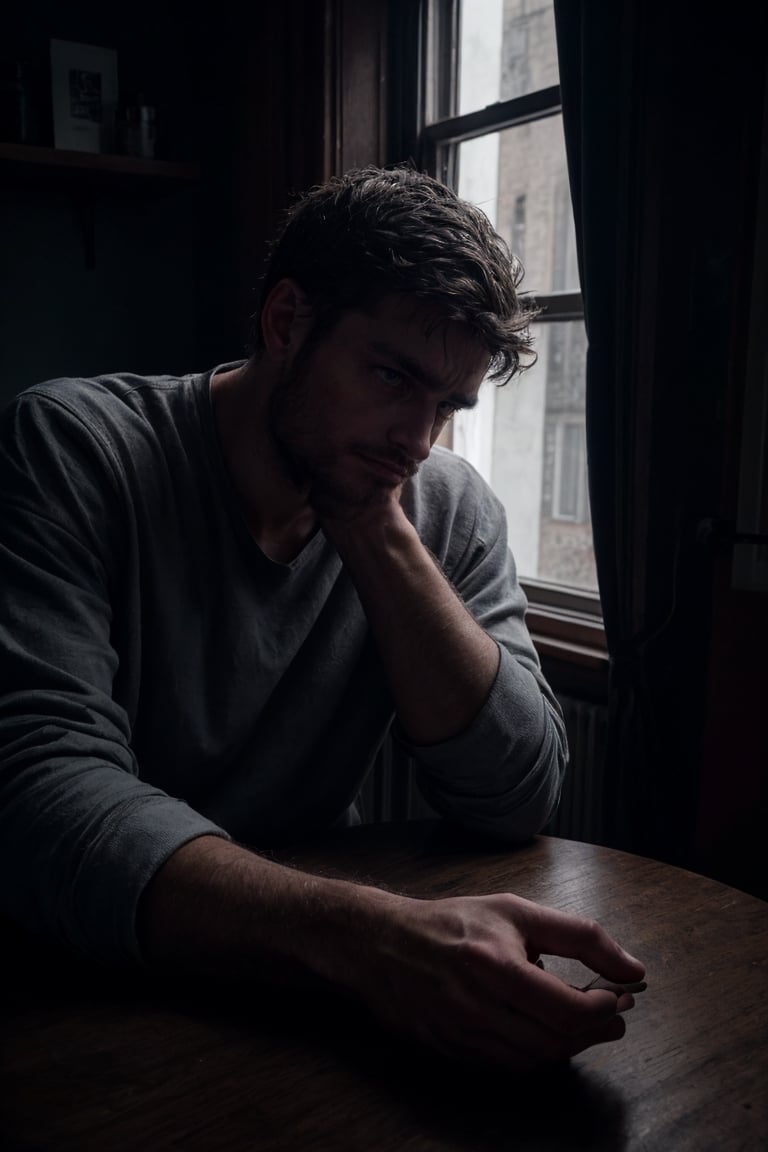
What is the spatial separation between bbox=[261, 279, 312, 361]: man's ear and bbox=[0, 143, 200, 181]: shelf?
5.28ft

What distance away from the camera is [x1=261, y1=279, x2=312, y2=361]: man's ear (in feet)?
4.13

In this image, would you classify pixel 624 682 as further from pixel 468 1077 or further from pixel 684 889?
pixel 468 1077

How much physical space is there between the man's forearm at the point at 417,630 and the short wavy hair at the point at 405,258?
267mm

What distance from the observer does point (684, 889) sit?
1011mm

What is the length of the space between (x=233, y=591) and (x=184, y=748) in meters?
0.20

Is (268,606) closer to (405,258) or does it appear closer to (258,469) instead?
(258,469)

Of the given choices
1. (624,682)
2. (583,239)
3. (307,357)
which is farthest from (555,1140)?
(583,239)

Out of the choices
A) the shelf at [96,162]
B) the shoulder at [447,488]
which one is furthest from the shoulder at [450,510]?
the shelf at [96,162]

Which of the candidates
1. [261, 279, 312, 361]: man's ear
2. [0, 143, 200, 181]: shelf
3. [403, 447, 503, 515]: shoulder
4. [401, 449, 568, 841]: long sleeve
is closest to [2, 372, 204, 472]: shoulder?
[261, 279, 312, 361]: man's ear

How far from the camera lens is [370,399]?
1.18 meters

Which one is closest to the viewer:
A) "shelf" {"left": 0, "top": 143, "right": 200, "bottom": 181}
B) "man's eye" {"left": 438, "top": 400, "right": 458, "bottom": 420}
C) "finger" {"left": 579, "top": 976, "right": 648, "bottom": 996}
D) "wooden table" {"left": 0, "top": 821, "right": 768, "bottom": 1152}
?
"wooden table" {"left": 0, "top": 821, "right": 768, "bottom": 1152}

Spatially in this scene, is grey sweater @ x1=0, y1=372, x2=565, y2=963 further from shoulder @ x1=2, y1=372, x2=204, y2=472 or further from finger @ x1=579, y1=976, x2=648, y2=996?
finger @ x1=579, y1=976, x2=648, y2=996

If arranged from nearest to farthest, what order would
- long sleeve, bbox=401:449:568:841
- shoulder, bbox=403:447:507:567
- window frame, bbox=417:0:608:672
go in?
long sleeve, bbox=401:449:568:841 → shoulder, bbox=403:447:507:567 → window frame, bbox=417:0:608:672

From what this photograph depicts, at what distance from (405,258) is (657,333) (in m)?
0.60
